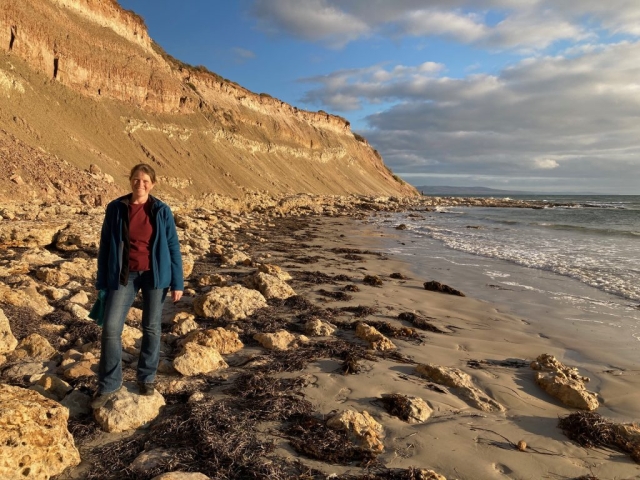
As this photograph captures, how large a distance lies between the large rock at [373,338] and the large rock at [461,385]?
0.68 meters

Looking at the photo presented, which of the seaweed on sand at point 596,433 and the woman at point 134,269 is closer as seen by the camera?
the seaweed on sand at point 596,433

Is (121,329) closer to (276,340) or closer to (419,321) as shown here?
(276,340)

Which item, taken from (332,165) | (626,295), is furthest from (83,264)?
(332,165)

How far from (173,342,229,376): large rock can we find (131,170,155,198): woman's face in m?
1.55

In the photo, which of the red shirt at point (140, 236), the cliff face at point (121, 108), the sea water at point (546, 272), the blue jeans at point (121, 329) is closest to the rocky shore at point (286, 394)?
the blue jeans at point (121, 329)

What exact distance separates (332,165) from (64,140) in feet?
147

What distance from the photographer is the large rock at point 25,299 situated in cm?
465

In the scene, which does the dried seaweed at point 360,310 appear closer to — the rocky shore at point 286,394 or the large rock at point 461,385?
the rocky shore at point 286,394

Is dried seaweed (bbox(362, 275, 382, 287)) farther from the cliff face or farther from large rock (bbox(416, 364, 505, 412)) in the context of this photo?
the cliff face

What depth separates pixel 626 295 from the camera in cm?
838

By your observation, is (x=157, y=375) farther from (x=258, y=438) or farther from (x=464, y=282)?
A: (x=464, y=282)

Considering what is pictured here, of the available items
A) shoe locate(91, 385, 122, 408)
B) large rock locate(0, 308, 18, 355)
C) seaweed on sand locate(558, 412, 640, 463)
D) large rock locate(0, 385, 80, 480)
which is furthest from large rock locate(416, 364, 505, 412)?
large rock locate(0, 308, 18, 355)

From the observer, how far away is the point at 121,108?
90.1 ft

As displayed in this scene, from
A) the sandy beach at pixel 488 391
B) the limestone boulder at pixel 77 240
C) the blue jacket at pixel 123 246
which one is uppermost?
the blue jacket at pixel 123 246
